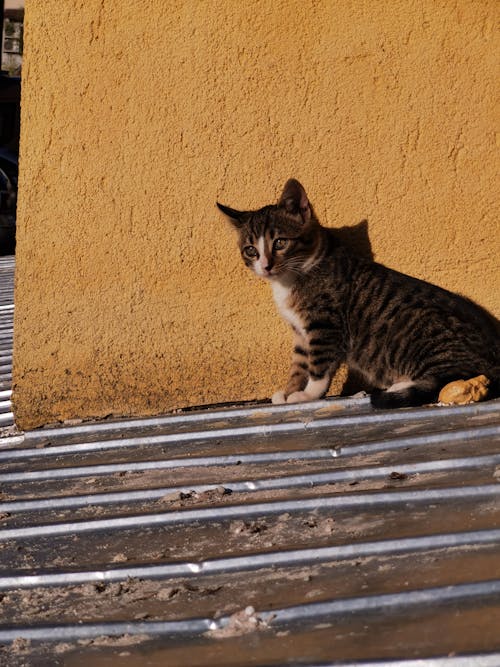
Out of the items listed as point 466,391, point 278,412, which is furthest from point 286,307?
point 466,391

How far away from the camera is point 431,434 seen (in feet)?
10.7

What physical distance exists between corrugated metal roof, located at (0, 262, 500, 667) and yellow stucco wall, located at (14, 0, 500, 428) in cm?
70

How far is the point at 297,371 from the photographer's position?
14.6 ft

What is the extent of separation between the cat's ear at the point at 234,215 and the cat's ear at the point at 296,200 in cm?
20

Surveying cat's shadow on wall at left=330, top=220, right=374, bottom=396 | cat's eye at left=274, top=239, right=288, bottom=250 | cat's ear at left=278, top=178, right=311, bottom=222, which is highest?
cat's ear at left=278, top=178, right=311, bottom=222

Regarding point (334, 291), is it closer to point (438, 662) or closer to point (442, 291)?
point (442, 291)

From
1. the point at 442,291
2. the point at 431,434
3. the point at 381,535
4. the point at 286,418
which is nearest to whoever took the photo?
the point at 381,535

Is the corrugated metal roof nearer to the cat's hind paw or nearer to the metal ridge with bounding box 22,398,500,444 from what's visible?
the metal ridge with bounding box 22,398,500,444

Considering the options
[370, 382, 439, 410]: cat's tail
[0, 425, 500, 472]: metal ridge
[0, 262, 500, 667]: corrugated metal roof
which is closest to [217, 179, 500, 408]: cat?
[370, 382, 439, 410]: cat's tail

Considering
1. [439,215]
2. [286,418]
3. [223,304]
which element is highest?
[439,215]

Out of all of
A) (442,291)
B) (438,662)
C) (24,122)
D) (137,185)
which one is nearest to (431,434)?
(442,291)

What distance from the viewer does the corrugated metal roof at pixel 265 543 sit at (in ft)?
6.73

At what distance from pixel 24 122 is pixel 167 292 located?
101 centimetres

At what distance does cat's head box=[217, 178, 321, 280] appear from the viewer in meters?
4.36
